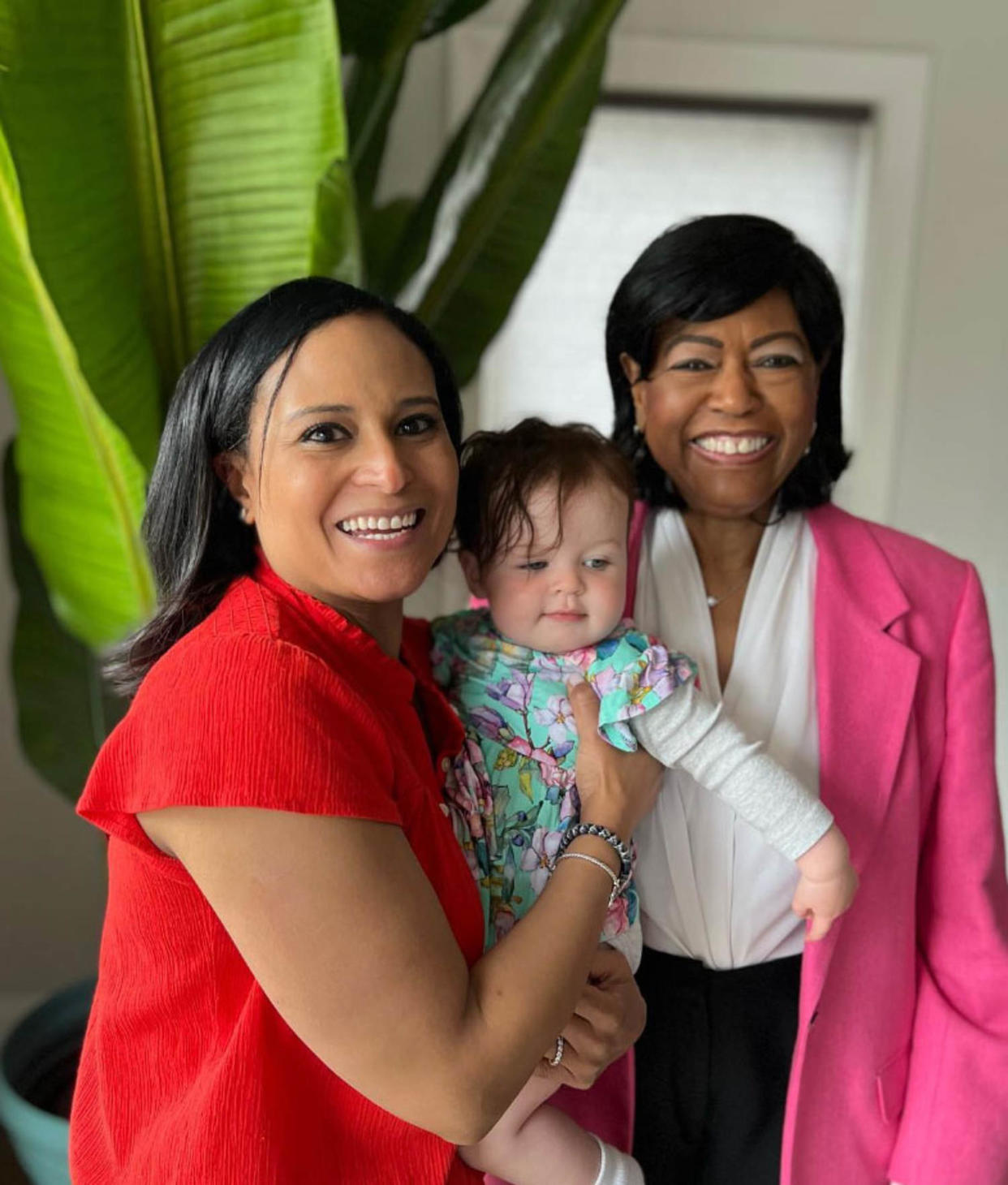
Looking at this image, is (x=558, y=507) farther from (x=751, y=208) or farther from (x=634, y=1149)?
(x=751, y=208)

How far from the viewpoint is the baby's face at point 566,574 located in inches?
43.0

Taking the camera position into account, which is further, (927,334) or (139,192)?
(927,334)

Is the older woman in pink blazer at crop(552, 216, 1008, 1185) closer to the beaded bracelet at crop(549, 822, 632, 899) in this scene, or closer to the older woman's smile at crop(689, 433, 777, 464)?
the older woman's smile at crop(689, 433, 777, 464)

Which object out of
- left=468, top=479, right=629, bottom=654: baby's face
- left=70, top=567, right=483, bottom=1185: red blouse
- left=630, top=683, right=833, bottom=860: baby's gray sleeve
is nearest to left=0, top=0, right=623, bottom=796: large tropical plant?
left=468, top=479, right=629, bottom=654: baby's face

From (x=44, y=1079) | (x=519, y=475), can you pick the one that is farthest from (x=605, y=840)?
(x=44, y=1079)

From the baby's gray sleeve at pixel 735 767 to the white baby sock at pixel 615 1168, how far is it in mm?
367

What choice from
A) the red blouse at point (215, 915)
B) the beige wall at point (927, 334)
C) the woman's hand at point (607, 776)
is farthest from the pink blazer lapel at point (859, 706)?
the beige wall at point (927, 334)

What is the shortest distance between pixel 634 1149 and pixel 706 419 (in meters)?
0.84

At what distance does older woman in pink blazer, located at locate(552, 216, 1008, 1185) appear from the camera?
3.90ft

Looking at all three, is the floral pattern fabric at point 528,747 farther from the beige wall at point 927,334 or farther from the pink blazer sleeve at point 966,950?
the beige wall at point 927,334

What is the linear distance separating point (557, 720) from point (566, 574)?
148 mm

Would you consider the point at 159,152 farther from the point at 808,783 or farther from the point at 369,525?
the point at 808,783

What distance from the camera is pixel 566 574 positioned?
1.09 m

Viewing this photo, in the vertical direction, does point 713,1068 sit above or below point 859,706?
below
